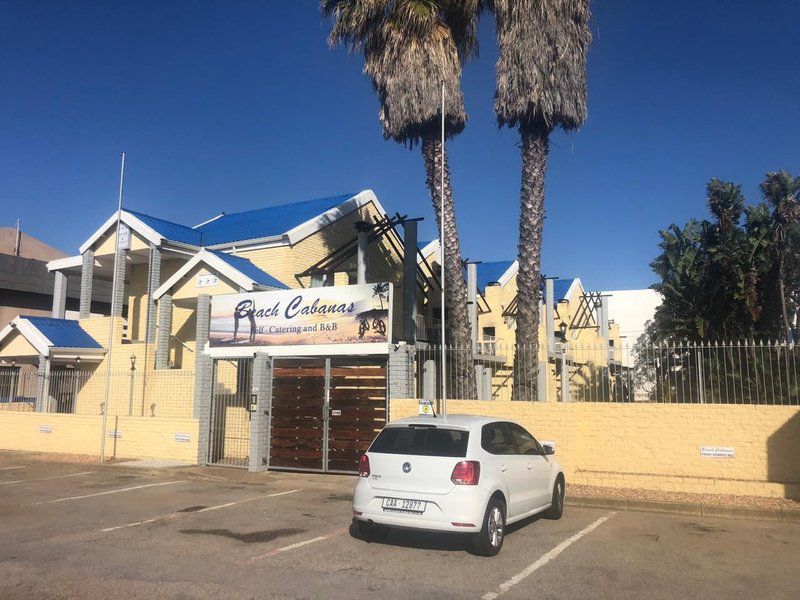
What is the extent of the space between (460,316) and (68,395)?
540 inches

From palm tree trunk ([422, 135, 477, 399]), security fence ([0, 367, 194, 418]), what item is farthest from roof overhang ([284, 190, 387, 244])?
palm tree trunk ([422, 135, 477, 399])

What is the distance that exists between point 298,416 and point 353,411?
1.41 meters

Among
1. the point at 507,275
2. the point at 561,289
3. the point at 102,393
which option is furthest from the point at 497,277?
the point at 102,393

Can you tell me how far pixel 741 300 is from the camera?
18.0 metres

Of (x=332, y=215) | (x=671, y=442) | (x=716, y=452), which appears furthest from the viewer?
(x=332, y=215)

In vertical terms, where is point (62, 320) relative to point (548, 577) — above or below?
above

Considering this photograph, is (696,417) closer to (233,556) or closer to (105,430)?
(233,556)

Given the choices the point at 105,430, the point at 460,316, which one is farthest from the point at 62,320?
the point at 460,316

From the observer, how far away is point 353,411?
47.4 ft

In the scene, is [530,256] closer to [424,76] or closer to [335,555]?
[424,76]

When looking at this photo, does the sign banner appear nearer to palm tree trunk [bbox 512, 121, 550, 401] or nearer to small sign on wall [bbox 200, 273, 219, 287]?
palm tree trunk [bbox 512, 121, 550, 401]

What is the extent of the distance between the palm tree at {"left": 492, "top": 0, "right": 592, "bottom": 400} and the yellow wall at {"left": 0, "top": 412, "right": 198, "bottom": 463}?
8469 mm

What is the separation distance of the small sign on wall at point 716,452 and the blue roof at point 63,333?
1960 centimetres

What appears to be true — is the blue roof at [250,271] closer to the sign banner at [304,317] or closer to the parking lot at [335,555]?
the sign banner at [304,317]
